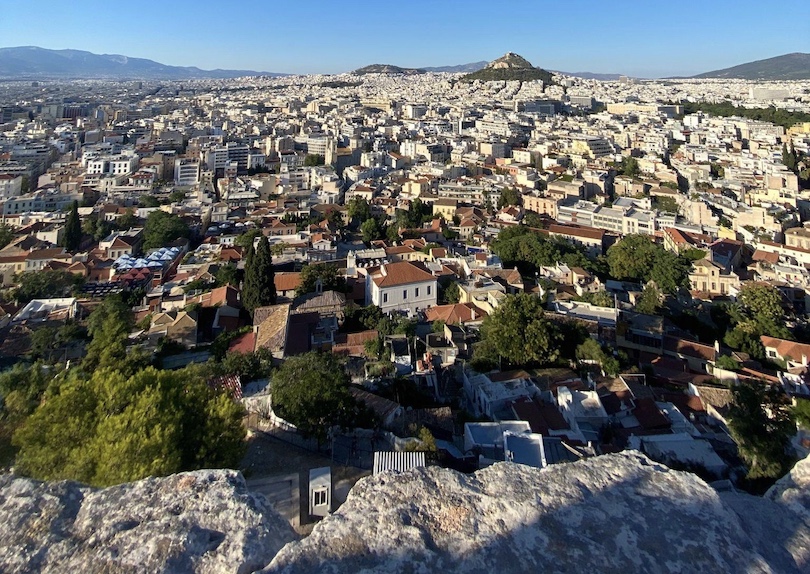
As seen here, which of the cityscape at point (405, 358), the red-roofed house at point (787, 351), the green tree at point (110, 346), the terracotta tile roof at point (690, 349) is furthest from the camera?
the red-roofed house at point (787, 351)

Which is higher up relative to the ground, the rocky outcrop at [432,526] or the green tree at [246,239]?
the rocky outcrop at [432,526]

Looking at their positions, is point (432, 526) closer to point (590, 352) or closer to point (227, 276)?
point (590, 352)

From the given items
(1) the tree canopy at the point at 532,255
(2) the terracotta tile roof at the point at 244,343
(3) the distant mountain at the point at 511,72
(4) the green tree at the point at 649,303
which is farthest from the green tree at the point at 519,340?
(3) the distant mountain at the point at 511,72

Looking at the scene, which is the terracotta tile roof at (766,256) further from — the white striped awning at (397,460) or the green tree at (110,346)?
the green tree at (110,346)

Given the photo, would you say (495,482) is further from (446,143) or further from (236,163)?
(446,143)

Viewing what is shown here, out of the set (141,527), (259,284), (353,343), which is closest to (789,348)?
(353,343)

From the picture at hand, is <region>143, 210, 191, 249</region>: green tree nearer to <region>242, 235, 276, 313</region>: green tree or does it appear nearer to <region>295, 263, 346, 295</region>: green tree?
<region>242, 235, 276, 313</region>: green tree
